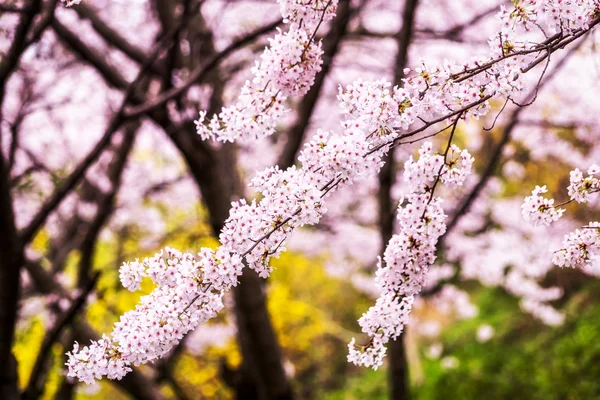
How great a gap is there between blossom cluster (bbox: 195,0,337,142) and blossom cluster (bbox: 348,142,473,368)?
42 cm

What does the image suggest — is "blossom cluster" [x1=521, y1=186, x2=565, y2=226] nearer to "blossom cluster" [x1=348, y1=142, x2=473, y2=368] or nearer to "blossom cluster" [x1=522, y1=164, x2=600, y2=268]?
"blossom cluster" [x1=522, y1=164, x2=600, y2=268]

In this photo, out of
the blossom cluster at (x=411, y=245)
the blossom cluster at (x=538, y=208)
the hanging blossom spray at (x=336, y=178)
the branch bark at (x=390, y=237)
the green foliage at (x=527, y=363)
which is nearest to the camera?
the hanging blossom spray at (x=336, y=178)

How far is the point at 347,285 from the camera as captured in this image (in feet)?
40.4

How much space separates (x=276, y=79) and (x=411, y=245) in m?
0.62

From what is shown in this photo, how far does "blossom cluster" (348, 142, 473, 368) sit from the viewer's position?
1712 millimetres

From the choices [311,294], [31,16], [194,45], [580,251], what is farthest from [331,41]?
[311,294]

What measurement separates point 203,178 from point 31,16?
5.93ft

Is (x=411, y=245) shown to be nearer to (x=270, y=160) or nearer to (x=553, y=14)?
(x=553, y=14)

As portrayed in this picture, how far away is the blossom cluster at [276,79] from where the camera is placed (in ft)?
5.90

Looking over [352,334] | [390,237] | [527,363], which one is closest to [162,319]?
[390,237]

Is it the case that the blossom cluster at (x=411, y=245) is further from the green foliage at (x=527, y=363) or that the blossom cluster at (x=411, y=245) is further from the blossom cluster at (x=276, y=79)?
the green foliage at (x=527, y=363)

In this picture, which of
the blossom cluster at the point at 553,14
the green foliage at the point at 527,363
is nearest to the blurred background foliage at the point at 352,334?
the green foliage at the point at 527,363

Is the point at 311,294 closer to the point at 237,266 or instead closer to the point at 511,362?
the point at 511,362

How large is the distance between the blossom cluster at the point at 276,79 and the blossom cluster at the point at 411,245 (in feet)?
1.39
